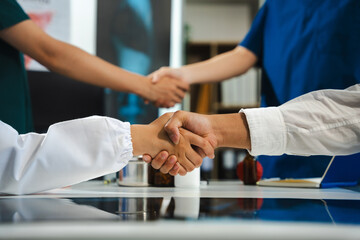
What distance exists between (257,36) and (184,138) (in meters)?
0.96

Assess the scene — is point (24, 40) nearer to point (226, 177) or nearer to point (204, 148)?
point (204, 148)

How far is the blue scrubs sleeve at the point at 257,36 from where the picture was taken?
1866mm

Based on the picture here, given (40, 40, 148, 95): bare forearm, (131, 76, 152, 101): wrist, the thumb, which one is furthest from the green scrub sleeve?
the thumb

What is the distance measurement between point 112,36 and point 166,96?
1.83 ft

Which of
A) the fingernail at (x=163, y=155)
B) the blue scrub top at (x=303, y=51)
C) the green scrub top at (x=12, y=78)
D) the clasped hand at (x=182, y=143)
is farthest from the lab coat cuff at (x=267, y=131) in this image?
the green scrub top at (x=12, y=78)

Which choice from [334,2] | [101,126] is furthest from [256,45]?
[101,126]

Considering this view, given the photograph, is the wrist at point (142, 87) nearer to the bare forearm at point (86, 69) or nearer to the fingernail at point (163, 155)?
the bare forearm at point (86, 69)

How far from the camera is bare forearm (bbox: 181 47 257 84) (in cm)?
197

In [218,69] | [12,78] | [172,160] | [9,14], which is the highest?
[9,14]

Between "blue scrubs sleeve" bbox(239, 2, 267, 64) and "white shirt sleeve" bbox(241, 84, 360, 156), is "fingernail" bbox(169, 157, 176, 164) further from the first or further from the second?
"blue scrubs sleeve" bbox(239, 2, 267, 64)

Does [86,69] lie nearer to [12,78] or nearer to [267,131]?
[12,78]

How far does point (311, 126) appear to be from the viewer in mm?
945

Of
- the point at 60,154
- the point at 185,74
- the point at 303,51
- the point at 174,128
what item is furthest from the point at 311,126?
the point at 185,74

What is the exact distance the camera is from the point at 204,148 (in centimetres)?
111
